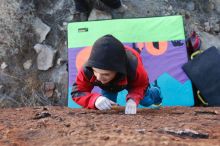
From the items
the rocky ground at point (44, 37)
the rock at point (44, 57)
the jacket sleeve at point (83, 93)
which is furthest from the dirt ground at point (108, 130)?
the rock at point (44, 57)

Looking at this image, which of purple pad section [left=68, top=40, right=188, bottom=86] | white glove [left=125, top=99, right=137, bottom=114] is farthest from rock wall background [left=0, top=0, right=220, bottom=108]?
white glove [left=125, top=99, right=137, bottom=114]

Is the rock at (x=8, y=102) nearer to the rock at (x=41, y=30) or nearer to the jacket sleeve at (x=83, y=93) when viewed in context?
the rock at (x=41, y=30)

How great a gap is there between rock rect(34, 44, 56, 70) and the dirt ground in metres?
1.69

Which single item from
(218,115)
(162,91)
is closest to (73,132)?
(218,115)

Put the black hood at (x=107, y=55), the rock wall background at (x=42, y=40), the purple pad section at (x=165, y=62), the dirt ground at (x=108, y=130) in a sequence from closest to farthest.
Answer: the dirt ground at (x=108, y=130) < the black hood at (x=107, y=55) < the purple pad section at (x=165, y=62) < the rock wall background at (x=42, y=40)

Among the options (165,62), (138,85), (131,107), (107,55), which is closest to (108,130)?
(107,55)

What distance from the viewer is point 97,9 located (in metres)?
3.70

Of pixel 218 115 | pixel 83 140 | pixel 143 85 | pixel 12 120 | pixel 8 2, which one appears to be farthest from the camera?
pixel 8 2

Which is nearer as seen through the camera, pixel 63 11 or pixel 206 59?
pixel 206 59

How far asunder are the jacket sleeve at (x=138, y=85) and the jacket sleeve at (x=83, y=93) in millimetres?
202

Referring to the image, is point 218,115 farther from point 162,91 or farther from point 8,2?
point 8,2

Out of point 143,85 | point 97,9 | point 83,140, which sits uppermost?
point 97,9

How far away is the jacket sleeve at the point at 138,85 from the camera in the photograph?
2.38 m

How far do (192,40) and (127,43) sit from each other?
1.85ft
